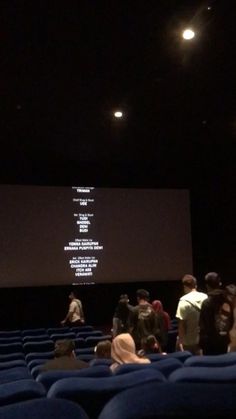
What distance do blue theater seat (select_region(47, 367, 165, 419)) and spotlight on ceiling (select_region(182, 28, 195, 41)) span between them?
5.53 m

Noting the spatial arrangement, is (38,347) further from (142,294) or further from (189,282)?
(189,282)

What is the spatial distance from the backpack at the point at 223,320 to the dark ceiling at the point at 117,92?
3.61 meters

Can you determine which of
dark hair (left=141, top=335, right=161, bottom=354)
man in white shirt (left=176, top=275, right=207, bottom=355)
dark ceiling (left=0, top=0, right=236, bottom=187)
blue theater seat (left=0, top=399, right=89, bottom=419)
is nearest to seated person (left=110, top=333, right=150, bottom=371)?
man in white shirt (left=176, top=275, right=207, bottom=355)

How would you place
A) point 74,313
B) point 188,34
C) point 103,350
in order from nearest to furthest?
point 103,350
point 188,34
point 74,313

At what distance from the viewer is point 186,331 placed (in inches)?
198

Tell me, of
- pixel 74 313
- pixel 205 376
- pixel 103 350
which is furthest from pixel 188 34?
pixel 74 313

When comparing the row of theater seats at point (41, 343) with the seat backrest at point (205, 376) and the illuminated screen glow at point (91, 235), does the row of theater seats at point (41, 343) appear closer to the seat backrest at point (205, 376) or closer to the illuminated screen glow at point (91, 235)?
the illuminated screen glow at point (91, 235)

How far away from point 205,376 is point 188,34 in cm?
569

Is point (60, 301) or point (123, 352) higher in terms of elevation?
point (123, 352)

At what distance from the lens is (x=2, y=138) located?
35.8ft

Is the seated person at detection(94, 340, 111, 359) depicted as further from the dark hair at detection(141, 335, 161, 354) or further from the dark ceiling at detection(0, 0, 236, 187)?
the dark ceiling at detection(0, 0, 236, 187)

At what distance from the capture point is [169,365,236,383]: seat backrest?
6.26 ft

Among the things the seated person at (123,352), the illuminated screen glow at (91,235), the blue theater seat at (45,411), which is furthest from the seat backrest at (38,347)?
the blue theater seat at (45,411)

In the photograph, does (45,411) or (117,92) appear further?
(117,92)
